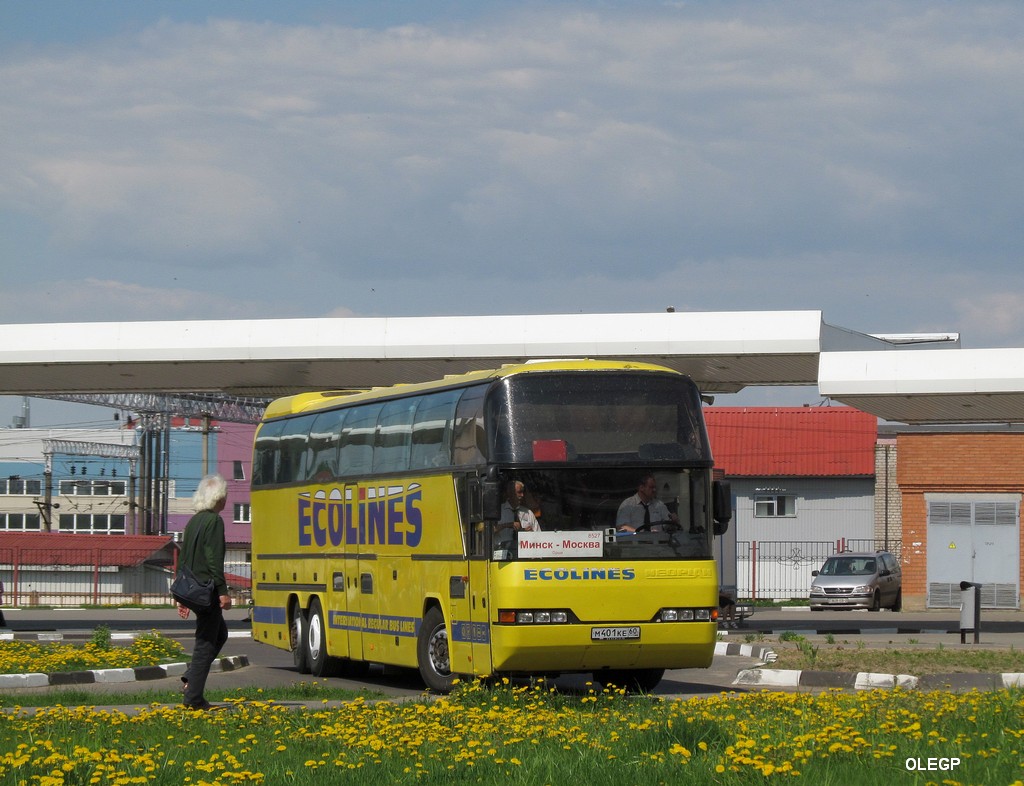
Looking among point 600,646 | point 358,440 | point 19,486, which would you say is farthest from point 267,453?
point 19,486

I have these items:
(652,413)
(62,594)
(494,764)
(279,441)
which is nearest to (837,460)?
(62,594)

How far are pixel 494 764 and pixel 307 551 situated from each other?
34.6 ft

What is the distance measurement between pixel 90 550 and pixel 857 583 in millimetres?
28830

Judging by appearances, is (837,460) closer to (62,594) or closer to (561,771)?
(62,594)

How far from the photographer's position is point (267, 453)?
19844mm

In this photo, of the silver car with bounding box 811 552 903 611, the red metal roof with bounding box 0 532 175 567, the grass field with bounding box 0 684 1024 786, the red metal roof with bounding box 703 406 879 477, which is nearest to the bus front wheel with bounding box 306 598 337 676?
the grass field with bounding box 0 684 1024 786

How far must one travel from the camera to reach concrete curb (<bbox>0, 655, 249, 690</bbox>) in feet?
50.2

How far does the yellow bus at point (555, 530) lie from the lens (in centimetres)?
1312

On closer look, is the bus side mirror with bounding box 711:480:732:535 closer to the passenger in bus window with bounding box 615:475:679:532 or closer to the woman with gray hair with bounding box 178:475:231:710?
the passenger in bus window with bounding box 615:475:679:532

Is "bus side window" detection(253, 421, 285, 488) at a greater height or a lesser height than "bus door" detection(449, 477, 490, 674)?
greater

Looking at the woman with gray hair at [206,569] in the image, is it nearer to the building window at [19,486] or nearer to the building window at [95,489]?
the building window at [95,489]

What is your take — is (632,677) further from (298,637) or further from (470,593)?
(298,637)

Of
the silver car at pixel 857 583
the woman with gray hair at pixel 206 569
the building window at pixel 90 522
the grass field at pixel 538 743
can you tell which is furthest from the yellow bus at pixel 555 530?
the building window at pixel 90 522

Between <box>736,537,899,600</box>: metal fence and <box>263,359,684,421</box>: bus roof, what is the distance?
28955 mm
